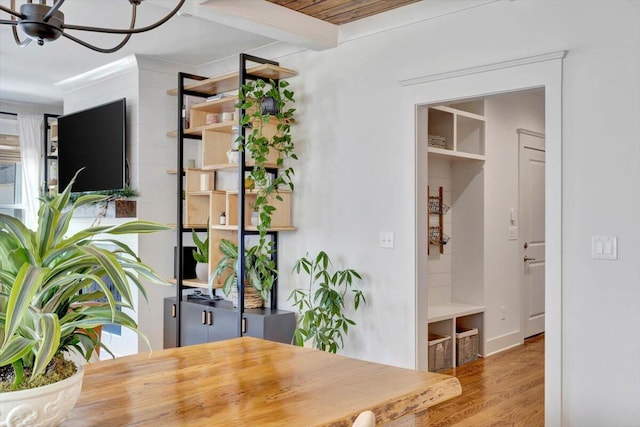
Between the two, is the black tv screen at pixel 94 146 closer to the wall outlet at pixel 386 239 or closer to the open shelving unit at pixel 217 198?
the open shelving unit at pixel 217 198

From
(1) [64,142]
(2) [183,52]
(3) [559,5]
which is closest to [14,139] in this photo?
(1) [64,142]

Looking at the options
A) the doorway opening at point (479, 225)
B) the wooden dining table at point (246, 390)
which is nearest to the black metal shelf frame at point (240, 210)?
the doorway opening at point (479, 225)

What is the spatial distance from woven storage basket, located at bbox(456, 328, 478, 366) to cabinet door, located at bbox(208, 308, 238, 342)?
1.89 meters

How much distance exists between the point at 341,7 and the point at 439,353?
8.74 ft

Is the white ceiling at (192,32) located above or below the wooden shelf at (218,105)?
above

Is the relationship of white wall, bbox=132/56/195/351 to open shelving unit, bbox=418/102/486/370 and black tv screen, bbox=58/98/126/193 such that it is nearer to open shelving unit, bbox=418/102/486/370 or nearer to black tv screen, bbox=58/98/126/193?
black tv screen, bbox=58/98/126/193

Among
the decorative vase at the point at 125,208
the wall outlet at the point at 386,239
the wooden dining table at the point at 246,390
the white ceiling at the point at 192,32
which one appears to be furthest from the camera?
the decorative vase at the point at 125,208

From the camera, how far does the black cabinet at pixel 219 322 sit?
3.91 metres

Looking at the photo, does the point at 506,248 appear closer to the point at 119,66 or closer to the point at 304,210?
the point at 304,210

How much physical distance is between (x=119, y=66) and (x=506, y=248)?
389cm

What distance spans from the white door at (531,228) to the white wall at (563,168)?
247 centimetres

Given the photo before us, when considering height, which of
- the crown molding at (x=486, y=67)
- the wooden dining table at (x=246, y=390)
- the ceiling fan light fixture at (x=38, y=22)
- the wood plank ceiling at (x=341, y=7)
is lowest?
the wooden dining table at (x=246, y=390)

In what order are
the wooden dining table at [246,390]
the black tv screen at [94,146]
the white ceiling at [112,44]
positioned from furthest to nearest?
the black tv screen at [94,146], the white ceiling at [112,44], the wooden dining table at [246,390]

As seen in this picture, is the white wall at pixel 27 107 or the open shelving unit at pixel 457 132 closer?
the open shelving unit at pixel 457 132
